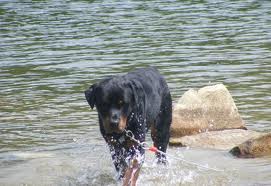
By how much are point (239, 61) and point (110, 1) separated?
16.4 m

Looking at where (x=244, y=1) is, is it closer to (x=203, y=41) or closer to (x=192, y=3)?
(x=192, y=3)

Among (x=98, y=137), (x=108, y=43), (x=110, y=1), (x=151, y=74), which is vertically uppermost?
(x=151, y=74)

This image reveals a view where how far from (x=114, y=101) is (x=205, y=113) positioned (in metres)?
3.94

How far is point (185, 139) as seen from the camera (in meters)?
11.3

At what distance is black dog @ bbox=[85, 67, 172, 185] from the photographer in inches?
325

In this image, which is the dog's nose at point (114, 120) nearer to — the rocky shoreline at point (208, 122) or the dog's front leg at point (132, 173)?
the dog's front leg at point (132, 173)

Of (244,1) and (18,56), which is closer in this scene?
(18,56)

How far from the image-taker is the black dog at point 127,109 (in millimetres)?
8258

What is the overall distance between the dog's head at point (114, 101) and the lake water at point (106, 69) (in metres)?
1.44

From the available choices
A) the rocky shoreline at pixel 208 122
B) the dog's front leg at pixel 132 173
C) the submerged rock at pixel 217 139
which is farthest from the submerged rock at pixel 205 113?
the dog's front leg at pixel 132 173

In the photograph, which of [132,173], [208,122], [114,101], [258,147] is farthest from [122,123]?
[208,122]

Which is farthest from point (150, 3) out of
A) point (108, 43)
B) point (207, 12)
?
point (108, 43)

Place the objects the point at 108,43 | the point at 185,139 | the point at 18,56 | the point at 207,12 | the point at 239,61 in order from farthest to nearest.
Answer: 1. the point at 207,12
2. the point at 108,43
3. the point at 18,56
4. the point at 239,61
5. the point at 185,139

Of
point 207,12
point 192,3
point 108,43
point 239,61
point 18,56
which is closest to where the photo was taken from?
point 239,61
